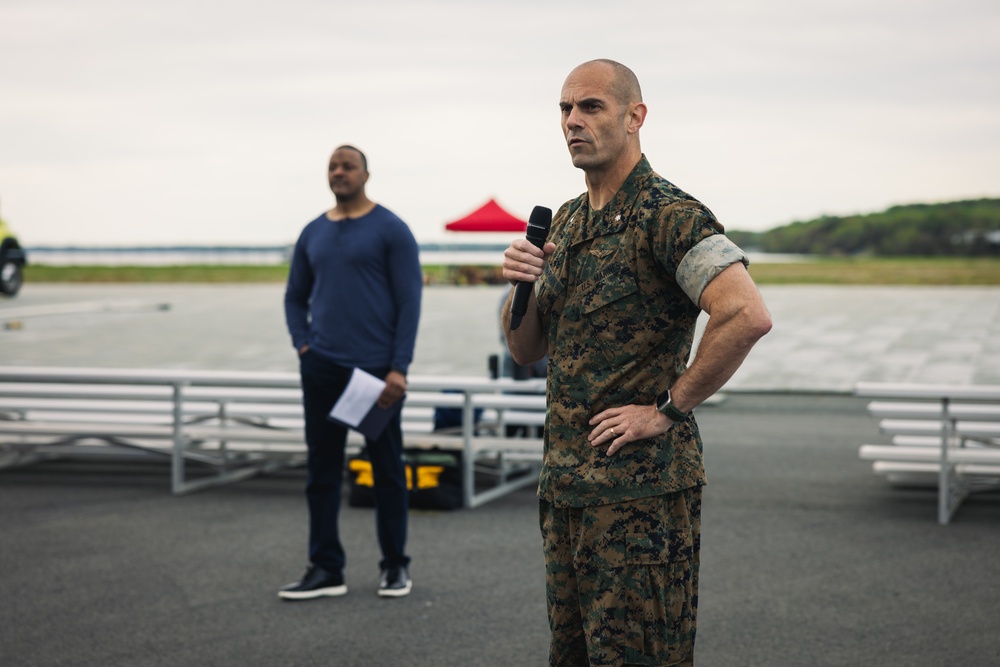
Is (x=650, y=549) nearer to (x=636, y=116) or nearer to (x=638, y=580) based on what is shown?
(x=638, y=580)

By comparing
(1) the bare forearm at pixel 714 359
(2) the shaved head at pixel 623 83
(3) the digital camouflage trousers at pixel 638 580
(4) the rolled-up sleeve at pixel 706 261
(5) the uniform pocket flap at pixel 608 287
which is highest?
(2) the shaved head at pixel 623 83

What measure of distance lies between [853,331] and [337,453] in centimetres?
1585

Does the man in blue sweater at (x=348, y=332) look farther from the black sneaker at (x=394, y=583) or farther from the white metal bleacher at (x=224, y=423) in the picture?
the white metal bleacher at (x=224, y=423)

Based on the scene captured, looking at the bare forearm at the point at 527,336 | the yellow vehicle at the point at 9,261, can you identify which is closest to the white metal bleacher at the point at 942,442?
the bare forearm at the point at 527,336

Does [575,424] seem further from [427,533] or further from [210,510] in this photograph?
[210,510]

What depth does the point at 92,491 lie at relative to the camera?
8.06 metres

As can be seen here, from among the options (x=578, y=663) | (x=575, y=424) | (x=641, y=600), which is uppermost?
(x=575, y=424)

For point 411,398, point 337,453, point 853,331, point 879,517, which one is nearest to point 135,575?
point 337,453

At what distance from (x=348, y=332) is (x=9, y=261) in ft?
88.5

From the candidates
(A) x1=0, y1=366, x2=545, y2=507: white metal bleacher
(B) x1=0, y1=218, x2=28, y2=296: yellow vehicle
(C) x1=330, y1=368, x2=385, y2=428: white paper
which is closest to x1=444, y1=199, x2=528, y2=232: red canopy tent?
(B) x1=0, y1=218, x2=28, y2=296: yellow vehicle

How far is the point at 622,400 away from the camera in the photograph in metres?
2.64

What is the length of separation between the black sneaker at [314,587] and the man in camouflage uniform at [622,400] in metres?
2.93

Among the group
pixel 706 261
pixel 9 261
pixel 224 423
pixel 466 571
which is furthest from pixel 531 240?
pixel 9 261

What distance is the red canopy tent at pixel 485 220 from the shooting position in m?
29.0
